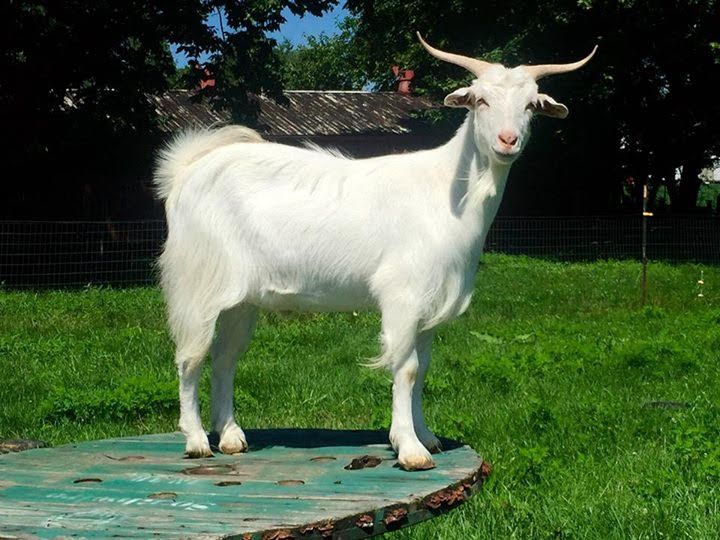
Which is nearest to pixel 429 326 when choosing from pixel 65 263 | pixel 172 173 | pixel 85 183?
pixel 172 173

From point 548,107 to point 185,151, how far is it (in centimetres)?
170

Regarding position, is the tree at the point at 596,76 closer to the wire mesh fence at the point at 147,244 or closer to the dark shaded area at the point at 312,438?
the wire mesh fence at the point at 147,244

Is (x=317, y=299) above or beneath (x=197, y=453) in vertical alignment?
above

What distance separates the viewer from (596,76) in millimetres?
23781

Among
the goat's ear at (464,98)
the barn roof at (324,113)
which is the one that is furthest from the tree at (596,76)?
the goat's ear at (464,98)

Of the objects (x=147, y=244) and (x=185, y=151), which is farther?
(x=147, y=244)

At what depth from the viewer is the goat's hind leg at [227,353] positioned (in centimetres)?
508

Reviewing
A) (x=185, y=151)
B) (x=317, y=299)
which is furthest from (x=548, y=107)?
(x=185, y=151)

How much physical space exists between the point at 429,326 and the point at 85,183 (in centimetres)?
1661

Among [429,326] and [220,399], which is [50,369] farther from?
[429,326]

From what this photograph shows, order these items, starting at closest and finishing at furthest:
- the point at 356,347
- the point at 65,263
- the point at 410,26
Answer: the point at 356,347 < the point at 65,263 < the point at 410,26

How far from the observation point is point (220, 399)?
5.12 metres

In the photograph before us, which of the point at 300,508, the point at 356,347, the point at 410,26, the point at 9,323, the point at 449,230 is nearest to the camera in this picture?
the point at 300,508

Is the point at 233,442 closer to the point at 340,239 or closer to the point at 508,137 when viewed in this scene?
the point at 340,239
